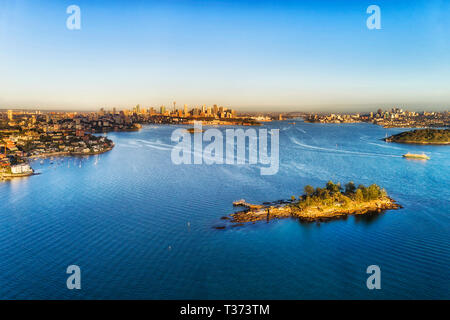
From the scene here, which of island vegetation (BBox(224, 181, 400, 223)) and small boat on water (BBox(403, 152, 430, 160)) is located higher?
small boat on water (BBox(403, 152, 430, 160))

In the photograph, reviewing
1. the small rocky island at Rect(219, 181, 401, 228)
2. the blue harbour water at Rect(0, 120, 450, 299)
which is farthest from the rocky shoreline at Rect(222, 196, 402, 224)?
the blue harbour water at Rect(0, 120, 450, 299)

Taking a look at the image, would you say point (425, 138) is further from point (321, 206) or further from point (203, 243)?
point (203, 243)

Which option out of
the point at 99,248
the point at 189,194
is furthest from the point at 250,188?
Answer: the point at 99,248

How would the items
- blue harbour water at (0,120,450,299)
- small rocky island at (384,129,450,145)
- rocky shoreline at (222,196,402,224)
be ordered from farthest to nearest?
small rocky island at (384,129,450,145), rocky shoreline at (222,196,402,224), blue harbour water at (0,120,450,299)

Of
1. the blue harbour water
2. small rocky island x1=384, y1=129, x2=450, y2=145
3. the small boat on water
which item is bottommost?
the blue harbour water

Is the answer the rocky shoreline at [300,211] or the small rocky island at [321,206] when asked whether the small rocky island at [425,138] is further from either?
→ the rocky shoreline at [300,211]

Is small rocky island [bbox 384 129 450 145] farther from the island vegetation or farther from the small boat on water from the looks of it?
the island vegetation

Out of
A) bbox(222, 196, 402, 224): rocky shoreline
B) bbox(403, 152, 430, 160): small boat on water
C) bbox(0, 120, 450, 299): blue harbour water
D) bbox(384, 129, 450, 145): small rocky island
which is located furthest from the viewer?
bbox(384, 129, 450, 145): small rocky island

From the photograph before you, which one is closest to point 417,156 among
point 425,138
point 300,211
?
point 425,138

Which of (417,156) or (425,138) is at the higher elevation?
(425,138)
